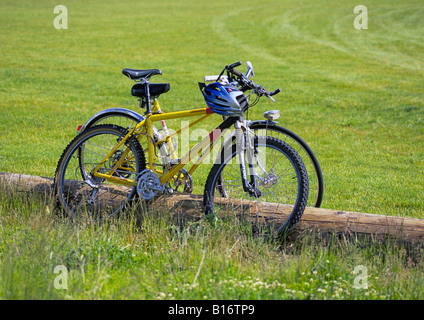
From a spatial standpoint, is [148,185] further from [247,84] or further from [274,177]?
[247,84]

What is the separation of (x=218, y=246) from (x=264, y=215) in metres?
0.57

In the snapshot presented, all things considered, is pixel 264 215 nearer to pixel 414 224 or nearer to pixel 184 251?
pixel 184 251

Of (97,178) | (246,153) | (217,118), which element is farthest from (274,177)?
(217,118)

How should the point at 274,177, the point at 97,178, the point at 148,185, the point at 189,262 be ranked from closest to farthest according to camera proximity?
the point at 189,262, the point at 274,177, the point at 148,185, the point at 97,178

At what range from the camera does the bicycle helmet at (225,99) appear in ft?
16.4

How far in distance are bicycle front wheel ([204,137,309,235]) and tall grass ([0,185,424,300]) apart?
23 cm

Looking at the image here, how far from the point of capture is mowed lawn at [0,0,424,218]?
8.50m

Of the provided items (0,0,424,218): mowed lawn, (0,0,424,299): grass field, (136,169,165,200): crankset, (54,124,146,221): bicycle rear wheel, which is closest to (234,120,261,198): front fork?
(0,0,424,299): grass field

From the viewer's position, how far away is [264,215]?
195 inches

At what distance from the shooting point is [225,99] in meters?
5.00

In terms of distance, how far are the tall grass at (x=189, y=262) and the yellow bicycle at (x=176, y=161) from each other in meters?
0.33

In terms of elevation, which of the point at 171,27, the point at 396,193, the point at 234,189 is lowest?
the point at 396,193

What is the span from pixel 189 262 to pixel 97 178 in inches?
70.2
